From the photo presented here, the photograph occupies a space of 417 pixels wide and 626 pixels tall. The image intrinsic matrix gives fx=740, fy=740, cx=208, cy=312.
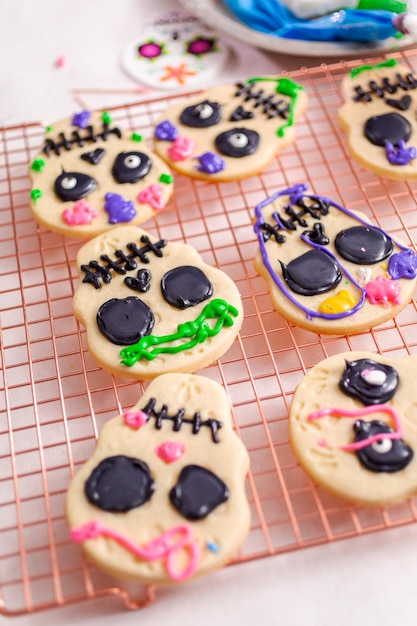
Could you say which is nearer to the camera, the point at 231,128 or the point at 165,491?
the point at 165,491

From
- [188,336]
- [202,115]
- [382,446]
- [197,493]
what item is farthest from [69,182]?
[382,446]

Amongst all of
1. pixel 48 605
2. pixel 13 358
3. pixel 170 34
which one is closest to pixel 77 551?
pixel 48 605

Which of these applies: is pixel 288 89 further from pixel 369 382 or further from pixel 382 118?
pixel 369 382

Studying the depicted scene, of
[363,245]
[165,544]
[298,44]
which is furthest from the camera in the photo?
[298,44]

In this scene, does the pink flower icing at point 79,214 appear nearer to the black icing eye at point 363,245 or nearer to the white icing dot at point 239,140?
the white icing dot at point 239,140

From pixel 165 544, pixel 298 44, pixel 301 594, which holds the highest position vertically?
pixel 298 44

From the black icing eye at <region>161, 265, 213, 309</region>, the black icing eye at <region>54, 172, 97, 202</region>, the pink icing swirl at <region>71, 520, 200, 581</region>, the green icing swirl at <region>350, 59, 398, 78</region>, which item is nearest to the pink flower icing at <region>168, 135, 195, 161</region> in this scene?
the black icing eye at <region>54, 172, 97, 202</region>

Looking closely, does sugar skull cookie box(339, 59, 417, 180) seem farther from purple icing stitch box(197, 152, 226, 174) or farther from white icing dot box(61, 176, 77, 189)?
white icing dot box(61, 176, 77, 189)
